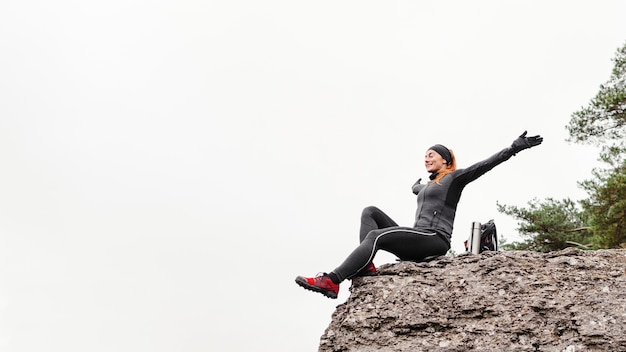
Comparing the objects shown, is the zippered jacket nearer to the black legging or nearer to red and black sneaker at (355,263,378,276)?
the black legging

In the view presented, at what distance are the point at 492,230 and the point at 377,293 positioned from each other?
176cm

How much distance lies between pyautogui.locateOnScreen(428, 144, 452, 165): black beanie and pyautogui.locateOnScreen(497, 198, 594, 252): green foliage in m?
11.9

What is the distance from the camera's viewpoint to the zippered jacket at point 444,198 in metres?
6.36

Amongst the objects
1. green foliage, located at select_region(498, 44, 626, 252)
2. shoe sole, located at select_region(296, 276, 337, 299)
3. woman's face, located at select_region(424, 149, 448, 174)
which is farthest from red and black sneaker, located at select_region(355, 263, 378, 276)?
green foliage, located at select_region(498, 44, 626, 252)

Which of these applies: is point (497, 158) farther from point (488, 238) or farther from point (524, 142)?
point (488, 238)

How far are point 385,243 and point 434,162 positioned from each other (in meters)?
1.26

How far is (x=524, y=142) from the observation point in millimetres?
6000

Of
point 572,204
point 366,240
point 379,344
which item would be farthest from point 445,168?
point 572,204

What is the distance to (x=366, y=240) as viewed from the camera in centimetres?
609

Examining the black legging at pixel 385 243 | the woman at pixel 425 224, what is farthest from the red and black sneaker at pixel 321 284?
the black legging at pixel 385 243

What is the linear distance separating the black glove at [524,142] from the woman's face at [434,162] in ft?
3.12

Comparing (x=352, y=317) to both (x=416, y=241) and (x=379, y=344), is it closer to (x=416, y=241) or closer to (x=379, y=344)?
(x=379, y=344)

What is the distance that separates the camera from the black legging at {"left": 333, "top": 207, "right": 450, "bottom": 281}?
594cm

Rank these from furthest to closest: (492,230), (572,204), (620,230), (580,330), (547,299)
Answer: (572,204)
(620,230)
(492,230)
(547,299)
(580,330)
